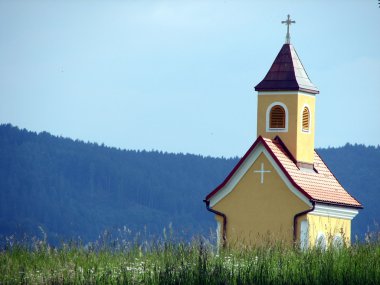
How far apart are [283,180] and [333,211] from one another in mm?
1789

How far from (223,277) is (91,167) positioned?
16655 cm

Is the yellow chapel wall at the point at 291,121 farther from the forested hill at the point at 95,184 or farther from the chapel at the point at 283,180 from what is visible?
the forested hill at the point at 95,184

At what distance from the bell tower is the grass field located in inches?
469

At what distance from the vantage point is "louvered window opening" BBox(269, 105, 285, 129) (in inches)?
1554

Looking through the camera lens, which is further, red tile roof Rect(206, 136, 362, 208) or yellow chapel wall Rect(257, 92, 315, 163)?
yellow chapel wall Rect(257, 92, 315, 163)

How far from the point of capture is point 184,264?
25859mm

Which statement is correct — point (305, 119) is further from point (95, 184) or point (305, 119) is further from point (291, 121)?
point (95, 184)

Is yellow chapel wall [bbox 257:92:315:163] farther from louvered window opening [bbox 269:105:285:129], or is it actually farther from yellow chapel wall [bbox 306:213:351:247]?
yellow chapel wall [bbox 306:213:351:247]

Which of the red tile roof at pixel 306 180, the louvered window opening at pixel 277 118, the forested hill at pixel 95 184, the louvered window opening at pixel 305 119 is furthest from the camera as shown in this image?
the forested hill at pixel 95 184

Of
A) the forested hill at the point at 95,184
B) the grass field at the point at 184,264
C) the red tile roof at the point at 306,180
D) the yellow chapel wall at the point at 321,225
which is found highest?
the forested hill at the point at 95,184

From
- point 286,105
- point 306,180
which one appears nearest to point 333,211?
point 306,180

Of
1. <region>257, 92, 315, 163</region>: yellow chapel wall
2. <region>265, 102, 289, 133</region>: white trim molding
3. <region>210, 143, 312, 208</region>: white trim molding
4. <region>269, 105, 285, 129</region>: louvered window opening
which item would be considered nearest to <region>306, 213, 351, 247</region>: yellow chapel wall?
<region>210, 143, 312, 208</region>: white trim molding

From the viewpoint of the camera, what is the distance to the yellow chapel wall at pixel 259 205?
124ft

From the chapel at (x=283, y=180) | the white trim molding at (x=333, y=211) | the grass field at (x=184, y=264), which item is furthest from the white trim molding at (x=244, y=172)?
the grass field at (x=184, y=264)
